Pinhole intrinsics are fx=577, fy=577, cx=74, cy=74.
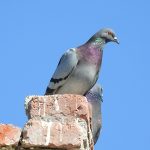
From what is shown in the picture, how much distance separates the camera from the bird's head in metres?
7.70

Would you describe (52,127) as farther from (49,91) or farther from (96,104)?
(96,104)

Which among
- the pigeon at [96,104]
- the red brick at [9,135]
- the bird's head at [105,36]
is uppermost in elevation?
the bird's head at [105,36]

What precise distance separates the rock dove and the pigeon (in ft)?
1.00

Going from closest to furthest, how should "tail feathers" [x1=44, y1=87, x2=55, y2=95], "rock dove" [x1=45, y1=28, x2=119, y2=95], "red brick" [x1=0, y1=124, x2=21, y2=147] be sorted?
1. "red brick" [x1=0, y1=124, x2=21, y2=147]
2. "rock dove" [x1=45, y1=28, x2=119, y2=95]
3. "tail feathers" [x1=44, y1=87, x2=55, y2=95]

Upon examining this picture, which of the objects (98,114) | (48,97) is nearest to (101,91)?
(98,114)

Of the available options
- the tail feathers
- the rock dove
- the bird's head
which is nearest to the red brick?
the rock dove

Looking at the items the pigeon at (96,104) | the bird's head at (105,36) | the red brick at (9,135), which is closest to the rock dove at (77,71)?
the bird's head at (105,36)

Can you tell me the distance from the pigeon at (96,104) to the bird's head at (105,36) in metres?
0.62

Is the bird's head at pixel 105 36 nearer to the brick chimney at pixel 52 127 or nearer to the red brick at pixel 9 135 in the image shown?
the brick chimney at pixel 52 127

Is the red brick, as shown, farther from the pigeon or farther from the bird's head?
the bird's head

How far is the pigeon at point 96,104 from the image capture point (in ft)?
23.3

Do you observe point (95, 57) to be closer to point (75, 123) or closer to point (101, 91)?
point (101, 91)

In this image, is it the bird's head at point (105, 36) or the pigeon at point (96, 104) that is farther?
the bird's head at point (105, 36)

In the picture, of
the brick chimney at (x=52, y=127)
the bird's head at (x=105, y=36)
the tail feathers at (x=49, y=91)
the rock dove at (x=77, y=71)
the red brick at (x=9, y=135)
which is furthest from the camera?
the bird's head at (x=105, y=36)
